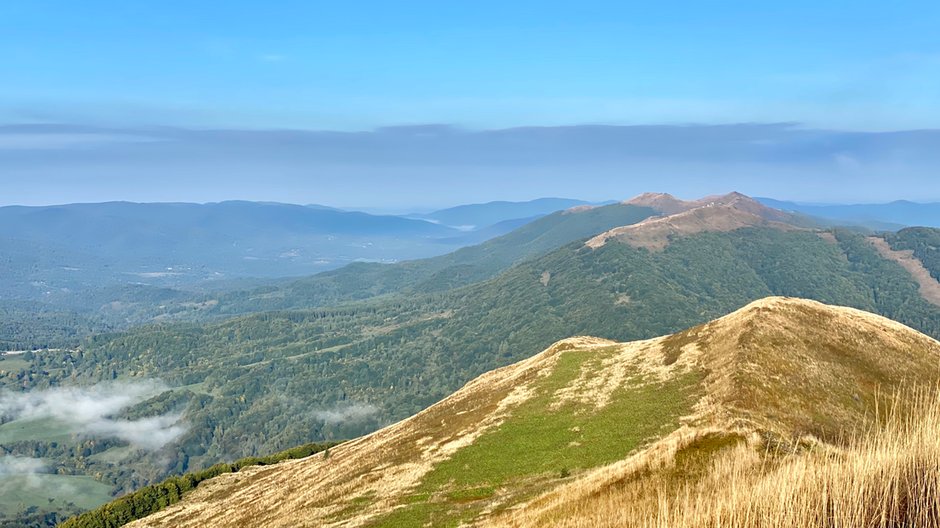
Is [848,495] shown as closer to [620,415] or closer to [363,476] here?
[620,415]

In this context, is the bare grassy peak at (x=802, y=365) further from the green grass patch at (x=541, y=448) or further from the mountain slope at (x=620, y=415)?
the green grass patch at (x=541, y=448)

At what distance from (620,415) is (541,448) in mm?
8862

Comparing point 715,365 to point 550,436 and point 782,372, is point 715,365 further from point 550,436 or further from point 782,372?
point 550,436

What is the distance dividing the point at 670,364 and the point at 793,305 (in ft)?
62.2

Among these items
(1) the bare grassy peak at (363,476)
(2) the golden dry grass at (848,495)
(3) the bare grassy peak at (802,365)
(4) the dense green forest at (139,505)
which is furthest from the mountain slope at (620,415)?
(4) the dense green forest at (139,505)

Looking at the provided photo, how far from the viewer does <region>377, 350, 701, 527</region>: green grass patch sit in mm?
48125

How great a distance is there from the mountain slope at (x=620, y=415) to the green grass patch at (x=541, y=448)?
20 centimetres

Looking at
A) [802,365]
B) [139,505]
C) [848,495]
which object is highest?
[848,495]

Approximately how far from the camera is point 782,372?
5766cm

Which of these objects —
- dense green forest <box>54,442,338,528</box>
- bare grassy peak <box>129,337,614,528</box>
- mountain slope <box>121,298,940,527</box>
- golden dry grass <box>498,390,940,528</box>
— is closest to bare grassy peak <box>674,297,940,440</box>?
mountain slope <box>121,298,940,527</box>

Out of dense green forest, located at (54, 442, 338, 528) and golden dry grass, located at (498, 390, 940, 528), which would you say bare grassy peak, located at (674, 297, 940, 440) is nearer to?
golden dry grass, located at (498, 390, 940, 528)

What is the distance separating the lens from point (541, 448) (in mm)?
56719

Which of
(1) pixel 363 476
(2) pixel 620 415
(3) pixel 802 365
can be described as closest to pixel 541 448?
(2) pixel 620 415

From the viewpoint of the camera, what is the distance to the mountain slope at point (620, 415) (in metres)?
47.5
